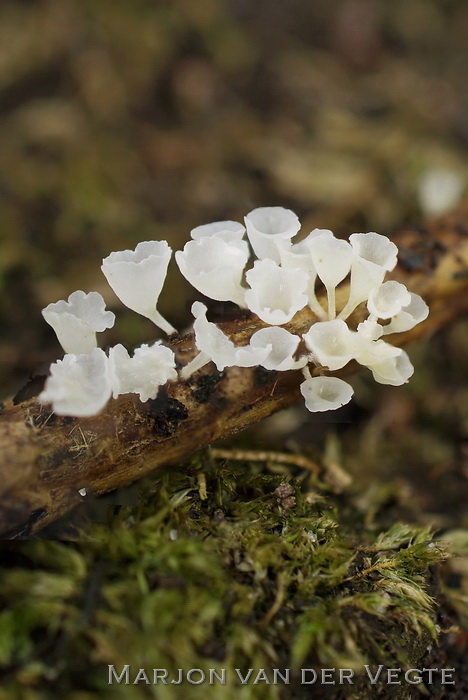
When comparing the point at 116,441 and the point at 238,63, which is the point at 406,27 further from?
the point at 116,441

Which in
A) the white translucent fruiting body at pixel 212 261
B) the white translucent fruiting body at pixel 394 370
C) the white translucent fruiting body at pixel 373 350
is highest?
the white translucent fruiting body at pixel 212 261

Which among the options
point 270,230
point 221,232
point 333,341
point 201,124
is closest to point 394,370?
point 333,341

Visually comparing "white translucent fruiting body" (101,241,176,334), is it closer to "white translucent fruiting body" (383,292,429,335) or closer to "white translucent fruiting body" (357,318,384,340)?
"white translucent fruiting body" (357,318,384,340)

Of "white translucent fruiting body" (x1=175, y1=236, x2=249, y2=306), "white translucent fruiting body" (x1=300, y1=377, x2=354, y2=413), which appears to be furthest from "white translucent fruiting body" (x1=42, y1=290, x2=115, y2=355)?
"white translucent fruiting body" (x1=300, y1=377, x2=354, y2=413)

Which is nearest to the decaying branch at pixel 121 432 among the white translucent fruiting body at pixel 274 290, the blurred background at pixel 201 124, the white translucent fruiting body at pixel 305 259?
the white translucent fruiting body at pixel 305 259

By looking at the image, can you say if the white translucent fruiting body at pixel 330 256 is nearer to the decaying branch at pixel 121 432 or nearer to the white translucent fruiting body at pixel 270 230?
the white translucent fruiting body at pixel 270 230

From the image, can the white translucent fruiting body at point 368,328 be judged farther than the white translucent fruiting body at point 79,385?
Yes
